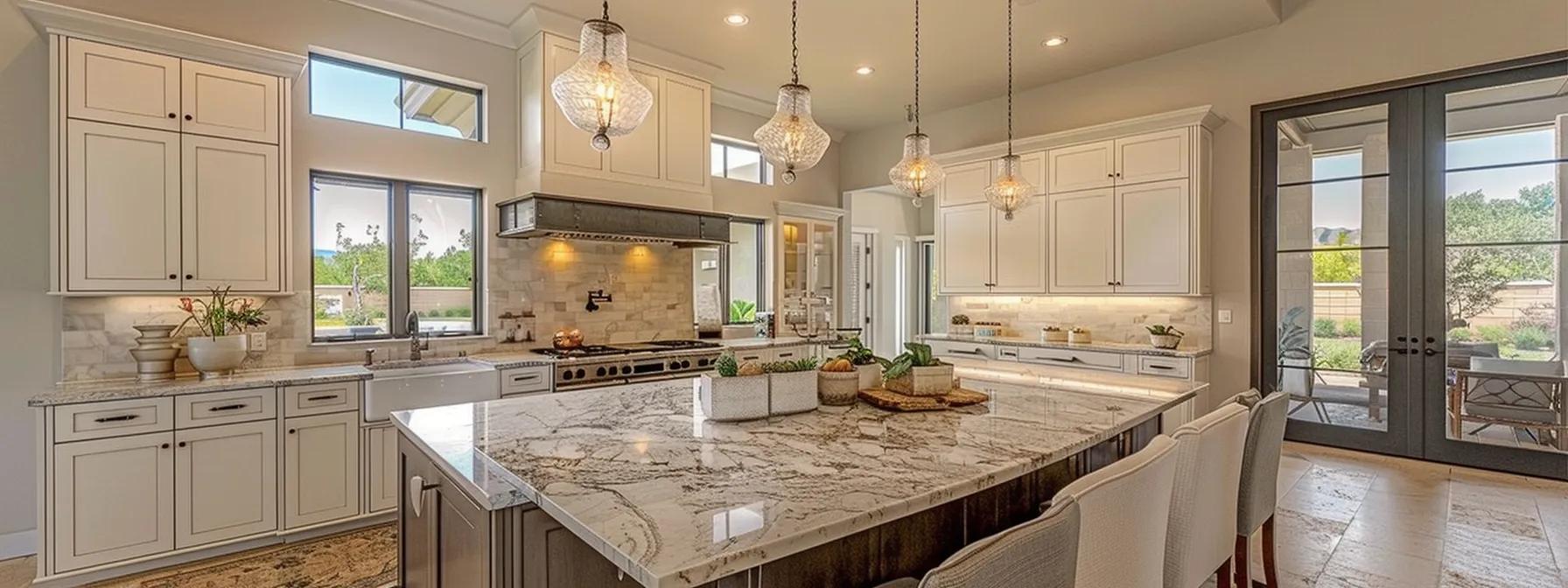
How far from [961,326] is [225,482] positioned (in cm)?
559

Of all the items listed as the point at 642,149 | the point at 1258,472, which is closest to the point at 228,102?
the point at 642,149

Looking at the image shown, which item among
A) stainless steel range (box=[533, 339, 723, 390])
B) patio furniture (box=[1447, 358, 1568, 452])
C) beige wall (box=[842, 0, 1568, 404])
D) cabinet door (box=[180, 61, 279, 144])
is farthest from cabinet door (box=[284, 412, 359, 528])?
patio furniture (box=[1447, 358, 1568, 452])

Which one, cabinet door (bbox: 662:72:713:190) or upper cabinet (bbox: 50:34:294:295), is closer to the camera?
upper cabinet (bbox: 50:34:294:295)

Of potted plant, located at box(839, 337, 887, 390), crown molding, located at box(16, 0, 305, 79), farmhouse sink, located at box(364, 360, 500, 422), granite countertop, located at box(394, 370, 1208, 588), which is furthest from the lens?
farmhouse sink, located at box(364, 360, 500, 422)

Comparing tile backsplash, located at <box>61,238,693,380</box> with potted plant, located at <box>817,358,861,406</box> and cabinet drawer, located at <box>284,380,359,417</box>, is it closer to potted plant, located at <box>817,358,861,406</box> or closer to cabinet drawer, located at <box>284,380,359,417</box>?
cabinet drawer, located at <box>284,380,359,417</box>

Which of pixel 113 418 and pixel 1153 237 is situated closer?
pixel 113 418

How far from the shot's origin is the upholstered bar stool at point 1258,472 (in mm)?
2307

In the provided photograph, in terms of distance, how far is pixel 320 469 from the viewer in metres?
3.38

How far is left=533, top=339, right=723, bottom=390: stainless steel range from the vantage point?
4.28 m

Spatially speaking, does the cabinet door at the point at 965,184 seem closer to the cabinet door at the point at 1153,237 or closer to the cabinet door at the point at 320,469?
the cabinet door at the point at 1153,237

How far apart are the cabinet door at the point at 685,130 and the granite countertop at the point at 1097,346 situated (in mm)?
2625

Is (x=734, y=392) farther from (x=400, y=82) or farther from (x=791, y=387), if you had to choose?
(x=400, y=82)

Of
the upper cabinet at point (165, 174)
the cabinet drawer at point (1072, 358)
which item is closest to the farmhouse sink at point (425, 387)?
the upper cabinet at point (165, 174)

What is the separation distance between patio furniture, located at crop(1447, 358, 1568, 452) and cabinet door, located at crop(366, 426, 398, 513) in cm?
658
